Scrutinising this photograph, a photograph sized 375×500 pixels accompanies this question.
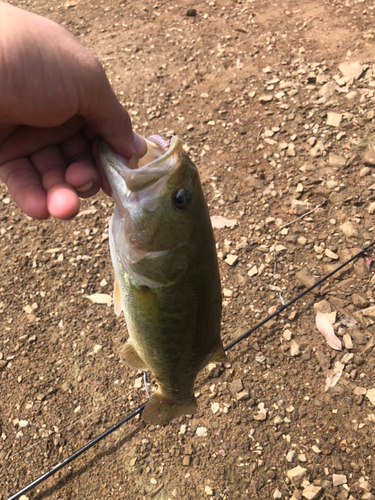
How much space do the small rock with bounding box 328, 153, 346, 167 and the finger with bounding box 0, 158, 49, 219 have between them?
3385mm

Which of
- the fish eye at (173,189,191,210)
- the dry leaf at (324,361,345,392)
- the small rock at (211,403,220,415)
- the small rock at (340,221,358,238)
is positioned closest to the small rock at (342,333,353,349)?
the dry leaf at (324,361,345,392)

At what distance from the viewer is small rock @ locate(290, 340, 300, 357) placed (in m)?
3.49

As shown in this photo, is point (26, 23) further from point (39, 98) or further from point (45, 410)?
point (45, 410)

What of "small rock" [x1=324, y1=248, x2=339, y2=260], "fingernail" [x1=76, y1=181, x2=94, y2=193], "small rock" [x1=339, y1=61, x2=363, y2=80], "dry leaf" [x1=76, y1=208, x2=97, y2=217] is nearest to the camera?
"fingernail" [x1=76, y1=181, x2=94, y2=193]

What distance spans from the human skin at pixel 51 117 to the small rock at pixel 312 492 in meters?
2.43

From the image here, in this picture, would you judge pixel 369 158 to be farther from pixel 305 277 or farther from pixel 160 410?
pixel 160 410

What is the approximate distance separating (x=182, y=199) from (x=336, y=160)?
3.33 m

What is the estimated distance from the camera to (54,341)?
3760 millimetres

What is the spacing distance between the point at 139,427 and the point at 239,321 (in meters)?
1.22

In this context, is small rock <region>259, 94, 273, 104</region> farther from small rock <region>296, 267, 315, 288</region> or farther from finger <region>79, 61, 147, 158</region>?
finger <region>79, 61, 147, 158</region>

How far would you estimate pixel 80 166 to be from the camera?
2.10m

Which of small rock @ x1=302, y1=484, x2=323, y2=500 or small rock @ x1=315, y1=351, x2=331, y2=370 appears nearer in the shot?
small rock @ x1=302, y1=484, x2=323, y2=500

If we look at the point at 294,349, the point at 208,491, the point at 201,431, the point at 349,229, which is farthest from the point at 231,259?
the point at 208,491

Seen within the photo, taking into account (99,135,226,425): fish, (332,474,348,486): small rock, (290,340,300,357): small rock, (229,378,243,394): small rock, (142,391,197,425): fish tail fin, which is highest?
(99,135,226,425): fish
